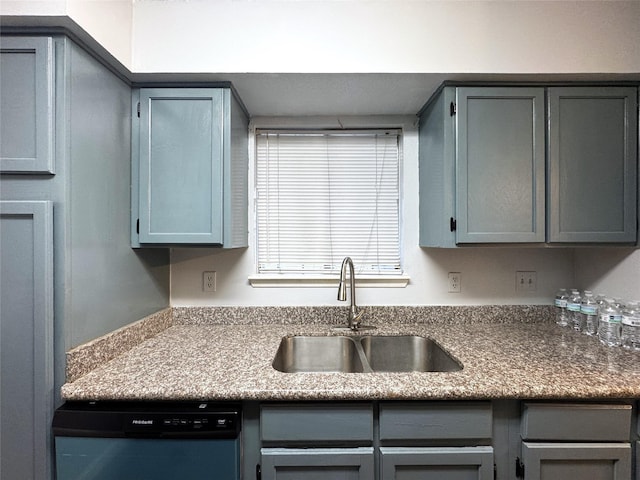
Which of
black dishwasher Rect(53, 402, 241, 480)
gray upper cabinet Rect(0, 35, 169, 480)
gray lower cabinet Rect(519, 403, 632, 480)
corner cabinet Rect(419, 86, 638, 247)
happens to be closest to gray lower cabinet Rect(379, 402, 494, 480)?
gray lower cabinet Rect(519, 403, 632, 480)

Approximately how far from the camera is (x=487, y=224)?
1.49 metres

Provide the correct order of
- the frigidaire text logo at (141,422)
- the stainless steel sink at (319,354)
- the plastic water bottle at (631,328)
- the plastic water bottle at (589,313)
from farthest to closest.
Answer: the stainless steel sink at (319,354) < the plastic water bottle at (589,313) < the plastic water bottle at (631,328) < the frigidaire text logo at (141,422)

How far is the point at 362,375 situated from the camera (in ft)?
3.83

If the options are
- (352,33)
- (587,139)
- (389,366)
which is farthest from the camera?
(389,366)

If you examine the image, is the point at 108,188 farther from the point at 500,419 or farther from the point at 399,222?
the point at 500,419

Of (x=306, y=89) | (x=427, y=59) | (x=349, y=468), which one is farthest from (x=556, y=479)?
(x=306, y=89)

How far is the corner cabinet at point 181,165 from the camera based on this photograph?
1479 millimetres

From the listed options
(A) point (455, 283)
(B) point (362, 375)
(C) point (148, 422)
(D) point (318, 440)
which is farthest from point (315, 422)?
(A) point (455, 283)

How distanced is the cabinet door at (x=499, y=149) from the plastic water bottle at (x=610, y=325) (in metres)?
0.52

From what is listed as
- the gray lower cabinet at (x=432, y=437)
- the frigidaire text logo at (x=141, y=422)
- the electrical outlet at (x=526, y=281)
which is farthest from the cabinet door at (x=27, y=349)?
the electrical outlet at (x=526, y=281)

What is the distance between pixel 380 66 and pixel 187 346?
145 centimetres

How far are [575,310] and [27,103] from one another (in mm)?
2441

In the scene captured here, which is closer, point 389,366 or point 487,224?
point 487,224

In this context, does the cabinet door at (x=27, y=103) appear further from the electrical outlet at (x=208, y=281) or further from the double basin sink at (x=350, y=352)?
the double basin sink at (x=350, y=352)
